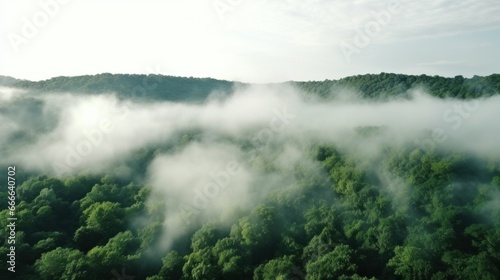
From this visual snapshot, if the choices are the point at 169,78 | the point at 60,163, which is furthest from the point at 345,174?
the point at 169,78

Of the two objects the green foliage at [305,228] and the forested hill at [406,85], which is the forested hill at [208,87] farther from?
the green foliage at [305,228]

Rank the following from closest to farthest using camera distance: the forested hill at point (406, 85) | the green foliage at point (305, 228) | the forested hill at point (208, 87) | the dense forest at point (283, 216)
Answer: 1. the green foliage at point (305, 228)
2. the dense forest at point (283, 216)
3. the forested hill at point (406, 85)
4. the forested hill at point (208, 87)

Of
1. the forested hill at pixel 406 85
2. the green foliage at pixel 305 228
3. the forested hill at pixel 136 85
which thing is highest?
the forested hill at pixel 136 85

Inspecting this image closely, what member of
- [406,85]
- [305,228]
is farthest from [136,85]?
[305,228]

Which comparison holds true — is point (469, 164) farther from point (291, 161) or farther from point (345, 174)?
point (291, 161)

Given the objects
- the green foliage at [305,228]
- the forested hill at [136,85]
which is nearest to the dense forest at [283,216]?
the green foliage at [305,228]
